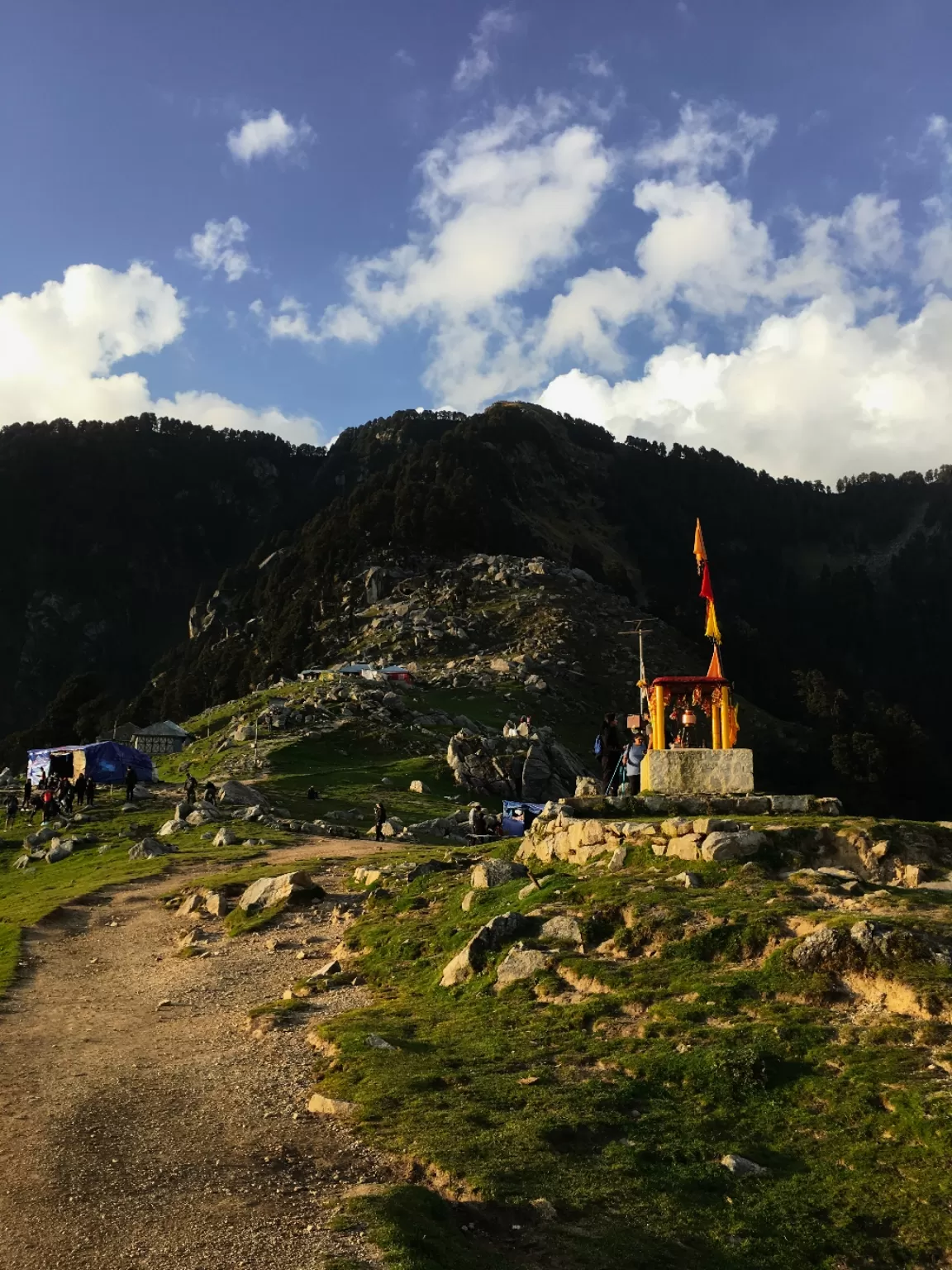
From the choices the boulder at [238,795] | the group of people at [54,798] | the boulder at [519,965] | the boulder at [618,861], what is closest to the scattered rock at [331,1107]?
the boulder at [519,965]

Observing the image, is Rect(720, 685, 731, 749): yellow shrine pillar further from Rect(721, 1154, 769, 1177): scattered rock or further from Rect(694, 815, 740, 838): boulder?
Rect(721, 1154, 769, 1177): scattered rock

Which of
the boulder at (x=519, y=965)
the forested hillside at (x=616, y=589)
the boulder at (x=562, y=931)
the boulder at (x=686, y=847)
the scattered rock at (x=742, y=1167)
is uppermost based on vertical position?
the forested hillside at (x=616, y=589)

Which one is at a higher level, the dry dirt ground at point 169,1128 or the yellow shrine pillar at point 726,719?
the yellow shrine pillar at point 726,719

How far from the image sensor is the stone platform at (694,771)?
63.7 feet

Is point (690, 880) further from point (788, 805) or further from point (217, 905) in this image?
point (217, 905)

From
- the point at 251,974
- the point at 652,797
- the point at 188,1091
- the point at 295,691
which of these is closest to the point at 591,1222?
the point at 188,1091

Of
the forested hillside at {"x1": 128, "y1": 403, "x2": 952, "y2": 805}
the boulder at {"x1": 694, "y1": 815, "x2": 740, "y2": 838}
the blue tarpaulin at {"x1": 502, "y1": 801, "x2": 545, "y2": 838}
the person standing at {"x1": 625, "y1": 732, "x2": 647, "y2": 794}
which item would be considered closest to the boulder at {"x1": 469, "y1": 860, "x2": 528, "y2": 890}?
the boulder at {"x1": 694, "y1": 815, "x2": 740, "y2": 838}

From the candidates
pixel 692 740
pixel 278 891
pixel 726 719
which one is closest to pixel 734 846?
pixel 726 719

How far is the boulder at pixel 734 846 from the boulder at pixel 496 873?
4159 mm

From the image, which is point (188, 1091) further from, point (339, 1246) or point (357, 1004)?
point (339, 1246)

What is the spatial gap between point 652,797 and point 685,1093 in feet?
32.3

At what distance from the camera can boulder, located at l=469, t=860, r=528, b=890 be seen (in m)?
17.3

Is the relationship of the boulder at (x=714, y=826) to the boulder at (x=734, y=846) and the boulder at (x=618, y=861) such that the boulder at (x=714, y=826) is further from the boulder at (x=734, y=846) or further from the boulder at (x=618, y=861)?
the boulder at (x=618, y=861)

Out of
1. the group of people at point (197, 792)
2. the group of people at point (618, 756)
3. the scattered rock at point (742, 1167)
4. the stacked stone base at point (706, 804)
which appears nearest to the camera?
the scattered rock at point (742, 1167)
